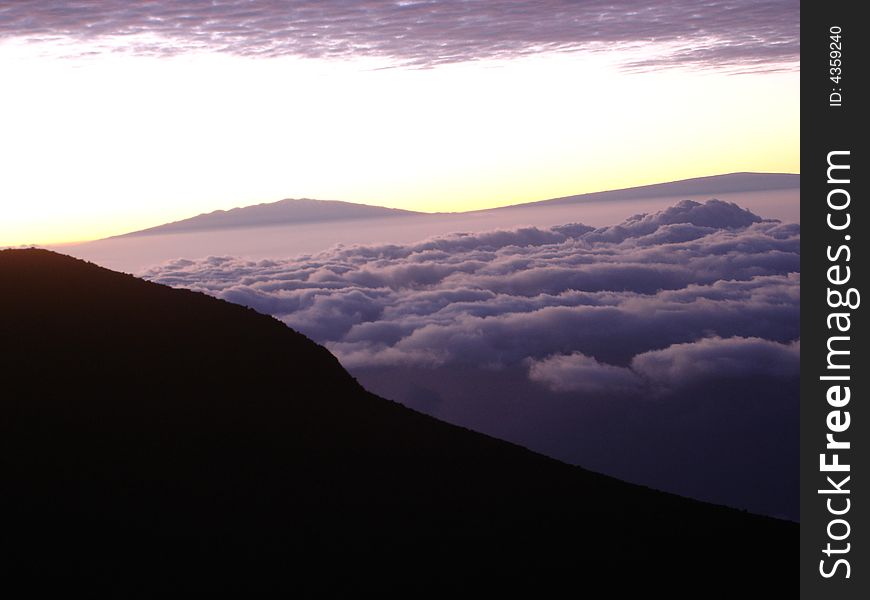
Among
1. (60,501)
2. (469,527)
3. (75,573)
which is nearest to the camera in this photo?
(75,573)

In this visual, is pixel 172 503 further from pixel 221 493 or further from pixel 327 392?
pixel 327 392

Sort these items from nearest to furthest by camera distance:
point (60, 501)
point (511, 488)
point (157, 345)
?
point (60, 501) → point (511, 488) → point (157, 345)

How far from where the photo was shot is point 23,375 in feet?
130

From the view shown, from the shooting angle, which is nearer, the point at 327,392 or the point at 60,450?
the point at 60,450

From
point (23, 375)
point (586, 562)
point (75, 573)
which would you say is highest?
point (23, 375)

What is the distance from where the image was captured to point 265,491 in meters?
34.6

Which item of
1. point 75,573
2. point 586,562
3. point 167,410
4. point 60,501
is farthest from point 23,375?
point 586,562

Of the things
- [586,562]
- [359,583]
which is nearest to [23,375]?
[359,583]

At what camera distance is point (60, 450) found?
113 feet

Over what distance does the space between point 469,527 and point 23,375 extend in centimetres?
2103

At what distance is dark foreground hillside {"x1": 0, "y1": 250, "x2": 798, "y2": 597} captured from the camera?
2886 cm

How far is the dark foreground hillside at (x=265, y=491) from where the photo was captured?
2886cm

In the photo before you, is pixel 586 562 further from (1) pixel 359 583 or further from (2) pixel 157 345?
(2) pixel 157 345

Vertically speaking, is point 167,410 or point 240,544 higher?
point 167,410
